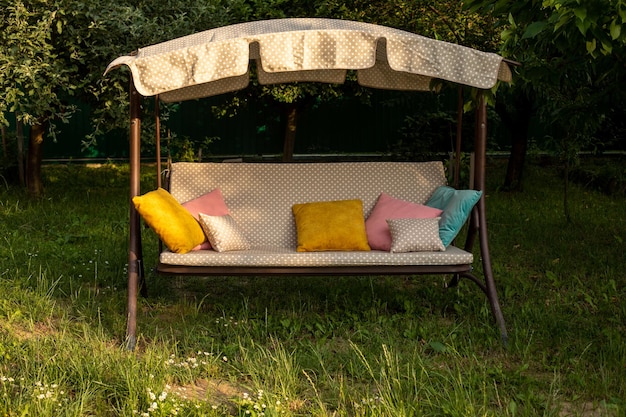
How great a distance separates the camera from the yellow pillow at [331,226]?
18.9 ft

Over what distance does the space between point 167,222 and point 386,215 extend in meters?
1.69

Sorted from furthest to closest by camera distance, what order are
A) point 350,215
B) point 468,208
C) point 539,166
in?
point 539,166 < point 350,215 < point 468,208

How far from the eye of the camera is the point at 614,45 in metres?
4.95

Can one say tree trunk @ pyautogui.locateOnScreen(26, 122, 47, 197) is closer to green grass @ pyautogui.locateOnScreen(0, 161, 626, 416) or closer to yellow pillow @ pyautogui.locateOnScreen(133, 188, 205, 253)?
green grass @ pyautogui.locateOnScreen(0, 161, 626, 416)

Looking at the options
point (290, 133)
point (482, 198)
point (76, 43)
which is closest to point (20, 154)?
point (76, 43)

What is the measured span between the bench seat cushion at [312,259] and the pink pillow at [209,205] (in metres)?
0.88

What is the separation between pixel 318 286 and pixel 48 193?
6330 mm

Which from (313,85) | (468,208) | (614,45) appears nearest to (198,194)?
(468,208)

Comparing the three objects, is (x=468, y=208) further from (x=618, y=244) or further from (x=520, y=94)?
(x=520, y=94)

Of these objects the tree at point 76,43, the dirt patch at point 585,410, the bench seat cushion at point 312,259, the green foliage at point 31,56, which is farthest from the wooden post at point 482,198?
the green foliage at point 31,56

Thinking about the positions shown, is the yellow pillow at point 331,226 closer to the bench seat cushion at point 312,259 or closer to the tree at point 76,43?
the bench seat cushion at point 312,259

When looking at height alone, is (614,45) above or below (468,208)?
above

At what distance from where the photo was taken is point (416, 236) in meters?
5.47

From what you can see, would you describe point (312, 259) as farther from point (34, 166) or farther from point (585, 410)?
point (34, 166)
